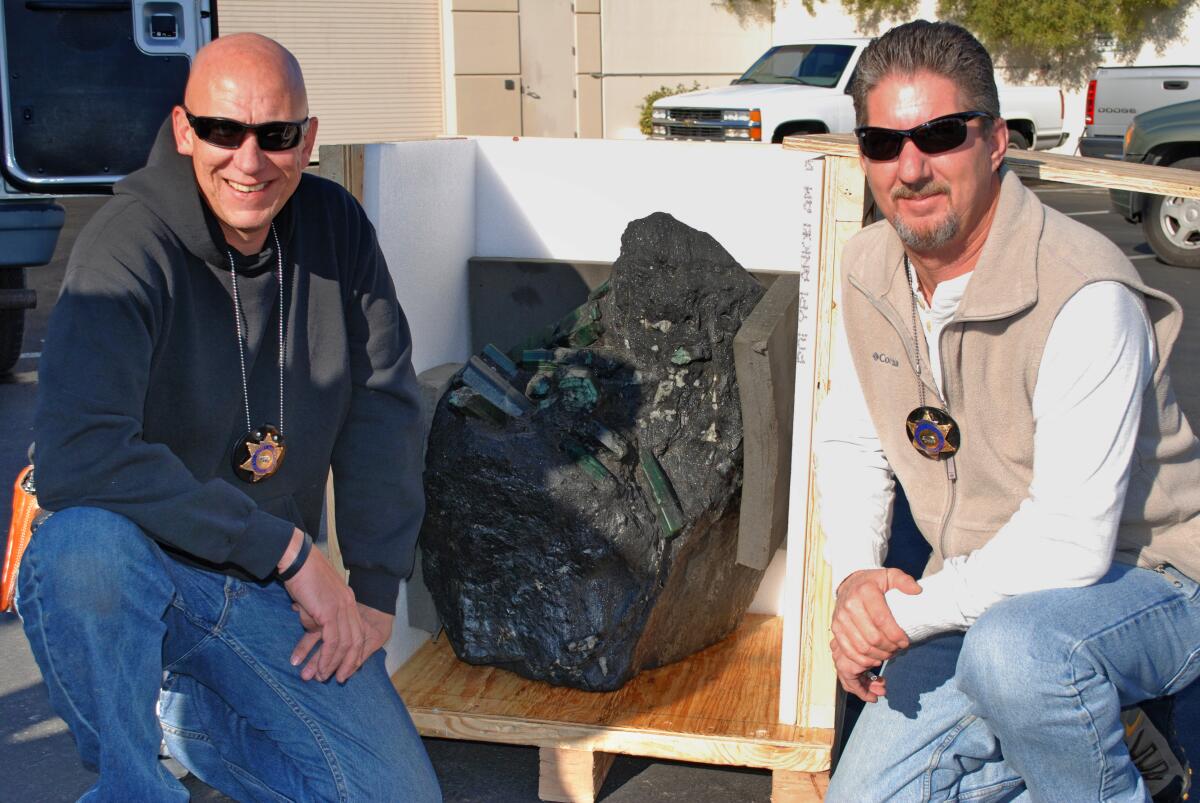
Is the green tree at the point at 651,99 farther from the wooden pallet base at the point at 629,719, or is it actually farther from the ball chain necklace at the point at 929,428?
the ball chain necklace at the point at 929,428

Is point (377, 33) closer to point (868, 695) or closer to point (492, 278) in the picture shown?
point (492, 278)

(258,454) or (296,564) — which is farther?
(258,454)

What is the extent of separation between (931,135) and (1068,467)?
591mm

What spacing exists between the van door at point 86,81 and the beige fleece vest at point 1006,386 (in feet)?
14.3

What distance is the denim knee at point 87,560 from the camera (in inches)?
79.7

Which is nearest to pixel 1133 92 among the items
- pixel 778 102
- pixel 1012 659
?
pixel 778 102

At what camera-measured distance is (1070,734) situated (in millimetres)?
1981

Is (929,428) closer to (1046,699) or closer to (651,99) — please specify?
(1046,699)

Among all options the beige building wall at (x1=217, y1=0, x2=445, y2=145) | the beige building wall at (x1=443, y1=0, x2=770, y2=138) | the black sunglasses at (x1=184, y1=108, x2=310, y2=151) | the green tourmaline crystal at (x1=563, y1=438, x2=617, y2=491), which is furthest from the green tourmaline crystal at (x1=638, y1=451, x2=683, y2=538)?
the beige building wall at (x1=443, y1=0, x2=770, y2=138)

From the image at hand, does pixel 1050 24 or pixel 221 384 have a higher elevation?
pixel 1050 24

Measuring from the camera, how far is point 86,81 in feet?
19.3

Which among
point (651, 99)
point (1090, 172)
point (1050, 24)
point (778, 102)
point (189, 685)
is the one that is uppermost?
point (1050, 24)

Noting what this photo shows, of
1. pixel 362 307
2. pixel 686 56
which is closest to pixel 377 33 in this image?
pixel 686 56

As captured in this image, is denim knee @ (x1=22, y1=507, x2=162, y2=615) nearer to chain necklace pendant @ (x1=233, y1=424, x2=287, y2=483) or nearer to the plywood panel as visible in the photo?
chain necklace pendant @ (x1=233, y1=424, x2=287, y2=483)
